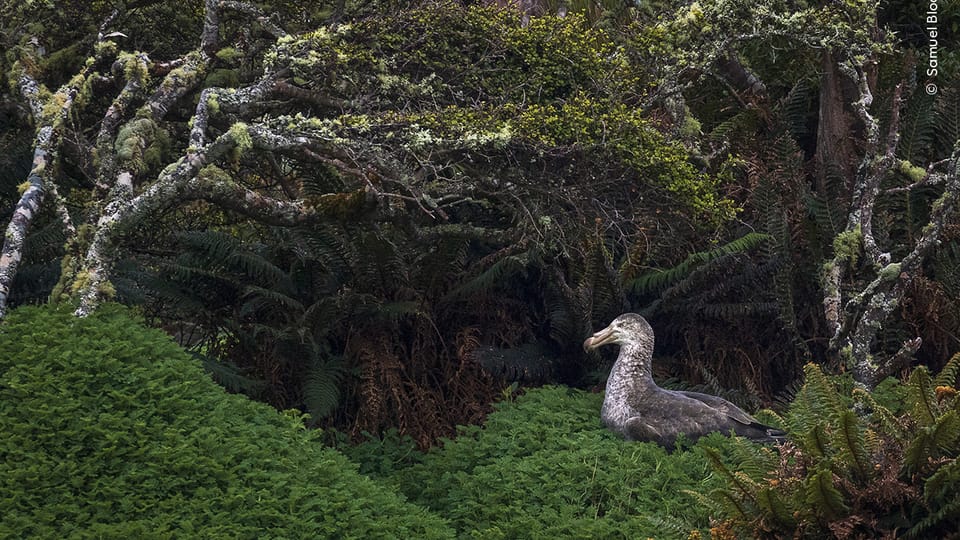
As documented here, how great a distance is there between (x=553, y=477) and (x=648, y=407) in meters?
1.14

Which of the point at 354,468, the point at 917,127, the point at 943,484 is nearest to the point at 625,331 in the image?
the point at 354,468

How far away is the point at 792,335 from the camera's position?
10352 millimetres

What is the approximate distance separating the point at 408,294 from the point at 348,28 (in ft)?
8.41

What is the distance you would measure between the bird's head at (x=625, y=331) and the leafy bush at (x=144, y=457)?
253 centimetres

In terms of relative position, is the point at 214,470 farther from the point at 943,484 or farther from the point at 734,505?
the point at 943,484

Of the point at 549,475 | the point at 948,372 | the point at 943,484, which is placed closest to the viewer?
the point at 943,484

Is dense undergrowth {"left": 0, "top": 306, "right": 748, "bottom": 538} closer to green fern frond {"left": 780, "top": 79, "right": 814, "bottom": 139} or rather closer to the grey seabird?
the grey seabird

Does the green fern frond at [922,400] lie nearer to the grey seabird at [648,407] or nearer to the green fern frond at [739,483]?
the green fern frond at [739,483]

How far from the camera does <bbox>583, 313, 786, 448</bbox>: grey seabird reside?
844cm

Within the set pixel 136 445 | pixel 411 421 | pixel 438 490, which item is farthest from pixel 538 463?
pixel 136 445

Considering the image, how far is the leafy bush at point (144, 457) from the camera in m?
6.59

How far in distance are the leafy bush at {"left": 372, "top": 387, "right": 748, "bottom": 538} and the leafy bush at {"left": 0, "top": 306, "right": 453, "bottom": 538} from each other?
53cm

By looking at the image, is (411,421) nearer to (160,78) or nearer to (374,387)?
(374,387)

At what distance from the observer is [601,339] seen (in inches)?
380
